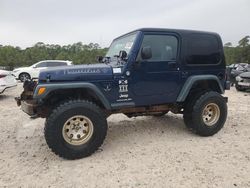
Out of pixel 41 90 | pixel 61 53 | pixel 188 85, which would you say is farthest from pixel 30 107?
pixel 61 53

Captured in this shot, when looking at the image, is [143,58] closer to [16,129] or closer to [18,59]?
[16,129]

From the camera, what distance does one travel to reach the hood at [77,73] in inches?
158

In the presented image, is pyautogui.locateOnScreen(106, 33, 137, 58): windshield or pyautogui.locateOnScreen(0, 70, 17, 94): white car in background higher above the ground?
pyautogui.locateOnScreen(106, 33, 137, 58): windshield

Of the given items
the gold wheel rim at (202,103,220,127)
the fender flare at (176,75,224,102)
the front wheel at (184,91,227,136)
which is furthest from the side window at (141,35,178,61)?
the gold wheel rim at (202,103,220,127)

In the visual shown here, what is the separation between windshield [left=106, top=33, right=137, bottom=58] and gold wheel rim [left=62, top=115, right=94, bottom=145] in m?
1.48

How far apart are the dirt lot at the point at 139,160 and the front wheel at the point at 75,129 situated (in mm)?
180

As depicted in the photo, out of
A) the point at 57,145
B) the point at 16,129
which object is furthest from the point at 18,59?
the point at 57,145

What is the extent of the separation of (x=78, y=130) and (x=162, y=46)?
2.18 m

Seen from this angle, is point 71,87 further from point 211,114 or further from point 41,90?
point 211,114

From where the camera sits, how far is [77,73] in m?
4.10

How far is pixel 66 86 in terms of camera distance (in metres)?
3.95

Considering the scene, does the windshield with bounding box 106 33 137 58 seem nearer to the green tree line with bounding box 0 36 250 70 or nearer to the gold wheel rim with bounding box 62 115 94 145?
the gold wheel rim with bounding box 62 115 94 145

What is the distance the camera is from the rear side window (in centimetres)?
491

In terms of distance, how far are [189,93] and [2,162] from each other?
12.0ft
